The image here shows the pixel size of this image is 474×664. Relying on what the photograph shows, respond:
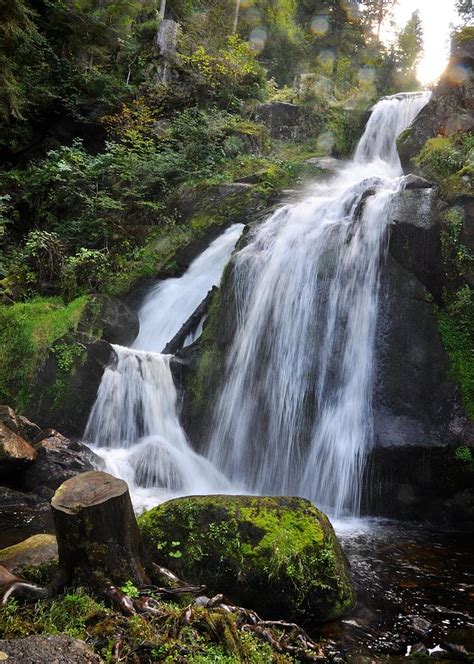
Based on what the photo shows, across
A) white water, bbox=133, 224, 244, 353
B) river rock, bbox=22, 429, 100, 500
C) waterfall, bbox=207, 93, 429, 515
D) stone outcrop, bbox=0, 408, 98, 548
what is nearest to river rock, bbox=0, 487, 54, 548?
stone outcrop, bbox=0, 408, 98, 548

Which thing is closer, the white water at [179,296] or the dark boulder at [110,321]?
the dark boulder at [110,321]

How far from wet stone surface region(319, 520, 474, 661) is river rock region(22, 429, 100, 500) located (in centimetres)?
400

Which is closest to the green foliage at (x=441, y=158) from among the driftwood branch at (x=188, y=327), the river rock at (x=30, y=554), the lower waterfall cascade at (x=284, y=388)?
the lower waterfall cascade at (x=284, y=388)

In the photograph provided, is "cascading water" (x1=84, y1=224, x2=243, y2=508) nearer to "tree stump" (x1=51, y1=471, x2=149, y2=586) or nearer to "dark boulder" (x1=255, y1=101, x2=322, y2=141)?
"tree stump" (x1=51, y1=471, x2=149, y2=586)

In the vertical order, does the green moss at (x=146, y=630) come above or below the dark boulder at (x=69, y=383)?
below

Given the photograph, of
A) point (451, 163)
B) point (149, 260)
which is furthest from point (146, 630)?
point (149, 260)

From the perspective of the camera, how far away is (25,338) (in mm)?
9586

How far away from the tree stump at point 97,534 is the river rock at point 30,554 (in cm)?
59

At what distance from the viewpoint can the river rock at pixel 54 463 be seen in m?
6.97

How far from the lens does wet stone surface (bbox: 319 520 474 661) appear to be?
3747 millimetres

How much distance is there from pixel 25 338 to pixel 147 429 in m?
3.13

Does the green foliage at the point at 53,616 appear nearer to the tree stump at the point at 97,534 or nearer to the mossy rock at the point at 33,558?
the tree stump at the point at 97,534

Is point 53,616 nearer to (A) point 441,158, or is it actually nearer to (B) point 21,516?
(B) point 21,516

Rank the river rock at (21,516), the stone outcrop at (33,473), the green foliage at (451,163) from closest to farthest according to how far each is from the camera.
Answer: the river rock at (21,516) → the stone outcrop at (33,473) → the green foliage at (451,163)
